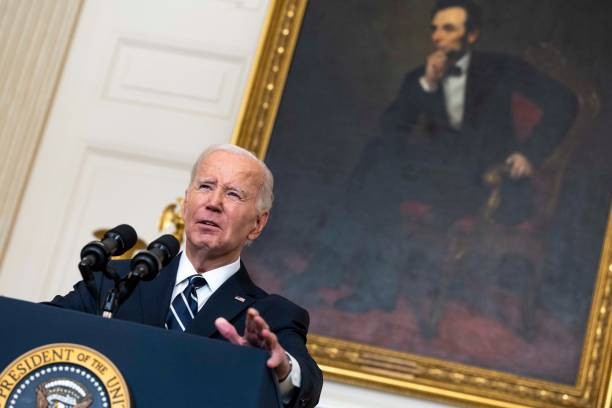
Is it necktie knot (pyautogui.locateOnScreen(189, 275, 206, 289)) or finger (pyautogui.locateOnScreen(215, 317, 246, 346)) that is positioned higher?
necktie knot (pyautogui.locateOnScreen(189, 275, 206, 289))

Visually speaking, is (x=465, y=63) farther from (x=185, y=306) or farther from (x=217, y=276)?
(x=185, y=306)

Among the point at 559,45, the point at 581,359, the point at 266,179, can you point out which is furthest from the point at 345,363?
the point at 266,179

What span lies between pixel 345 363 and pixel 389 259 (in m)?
0.62

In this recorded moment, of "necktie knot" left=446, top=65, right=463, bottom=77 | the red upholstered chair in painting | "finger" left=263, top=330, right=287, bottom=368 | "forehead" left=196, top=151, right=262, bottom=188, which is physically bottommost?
"finger" left=263, top=330, right=287, bottom=368

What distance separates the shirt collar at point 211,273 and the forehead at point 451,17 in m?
3.67

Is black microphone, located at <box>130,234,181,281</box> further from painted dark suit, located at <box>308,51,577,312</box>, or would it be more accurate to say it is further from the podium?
painted dark suit, located at <box>308,51,577,312</box>

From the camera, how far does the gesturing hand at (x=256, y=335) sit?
2465 millimetres

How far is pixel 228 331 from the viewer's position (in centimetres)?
248

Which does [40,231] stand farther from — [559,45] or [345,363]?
[559,45]

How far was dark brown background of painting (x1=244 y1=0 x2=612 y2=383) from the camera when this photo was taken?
6074 millimetres

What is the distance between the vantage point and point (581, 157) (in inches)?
249

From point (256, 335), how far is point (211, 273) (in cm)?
77

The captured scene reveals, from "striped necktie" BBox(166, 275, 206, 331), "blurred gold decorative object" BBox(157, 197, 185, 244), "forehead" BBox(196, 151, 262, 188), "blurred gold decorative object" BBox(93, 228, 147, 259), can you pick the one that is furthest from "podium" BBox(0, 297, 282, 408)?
"blurred gold decorative object" BBox(157, 197, 185, 244)

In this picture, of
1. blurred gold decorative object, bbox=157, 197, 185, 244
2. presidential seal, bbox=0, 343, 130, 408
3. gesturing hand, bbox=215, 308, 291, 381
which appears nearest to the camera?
presidential seal, bbox=0, 343, 130, 408
